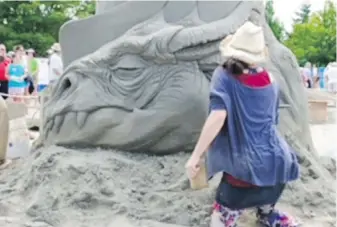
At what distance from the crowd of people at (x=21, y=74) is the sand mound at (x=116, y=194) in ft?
19.0

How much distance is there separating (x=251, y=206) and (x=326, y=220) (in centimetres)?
70

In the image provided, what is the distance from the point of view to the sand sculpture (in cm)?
440

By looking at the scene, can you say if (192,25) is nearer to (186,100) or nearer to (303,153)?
(186,100)

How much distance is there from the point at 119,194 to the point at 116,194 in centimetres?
2

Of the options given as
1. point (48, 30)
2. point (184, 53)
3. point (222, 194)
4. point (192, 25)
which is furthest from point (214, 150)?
point (48, 30)

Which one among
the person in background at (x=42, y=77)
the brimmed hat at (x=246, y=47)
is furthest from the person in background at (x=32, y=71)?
the brimmed hat at (x=246, y=47)

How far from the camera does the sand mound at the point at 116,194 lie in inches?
168

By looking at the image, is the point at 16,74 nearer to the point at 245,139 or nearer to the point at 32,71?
the point at 32,71

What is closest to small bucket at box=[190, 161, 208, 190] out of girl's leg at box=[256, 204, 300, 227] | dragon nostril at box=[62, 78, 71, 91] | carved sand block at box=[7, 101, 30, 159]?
girl's leg at box=[256, 204, 300, 227]

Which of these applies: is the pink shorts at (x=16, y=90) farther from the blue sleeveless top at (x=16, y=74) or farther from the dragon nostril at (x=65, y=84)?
the dragon nostril at (x=65, y=84)

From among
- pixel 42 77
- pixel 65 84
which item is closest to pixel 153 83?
pixel 65 84

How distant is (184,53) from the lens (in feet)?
16.1

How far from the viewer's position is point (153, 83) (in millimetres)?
4941

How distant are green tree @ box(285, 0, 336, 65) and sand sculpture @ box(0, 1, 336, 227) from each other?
108 ft
